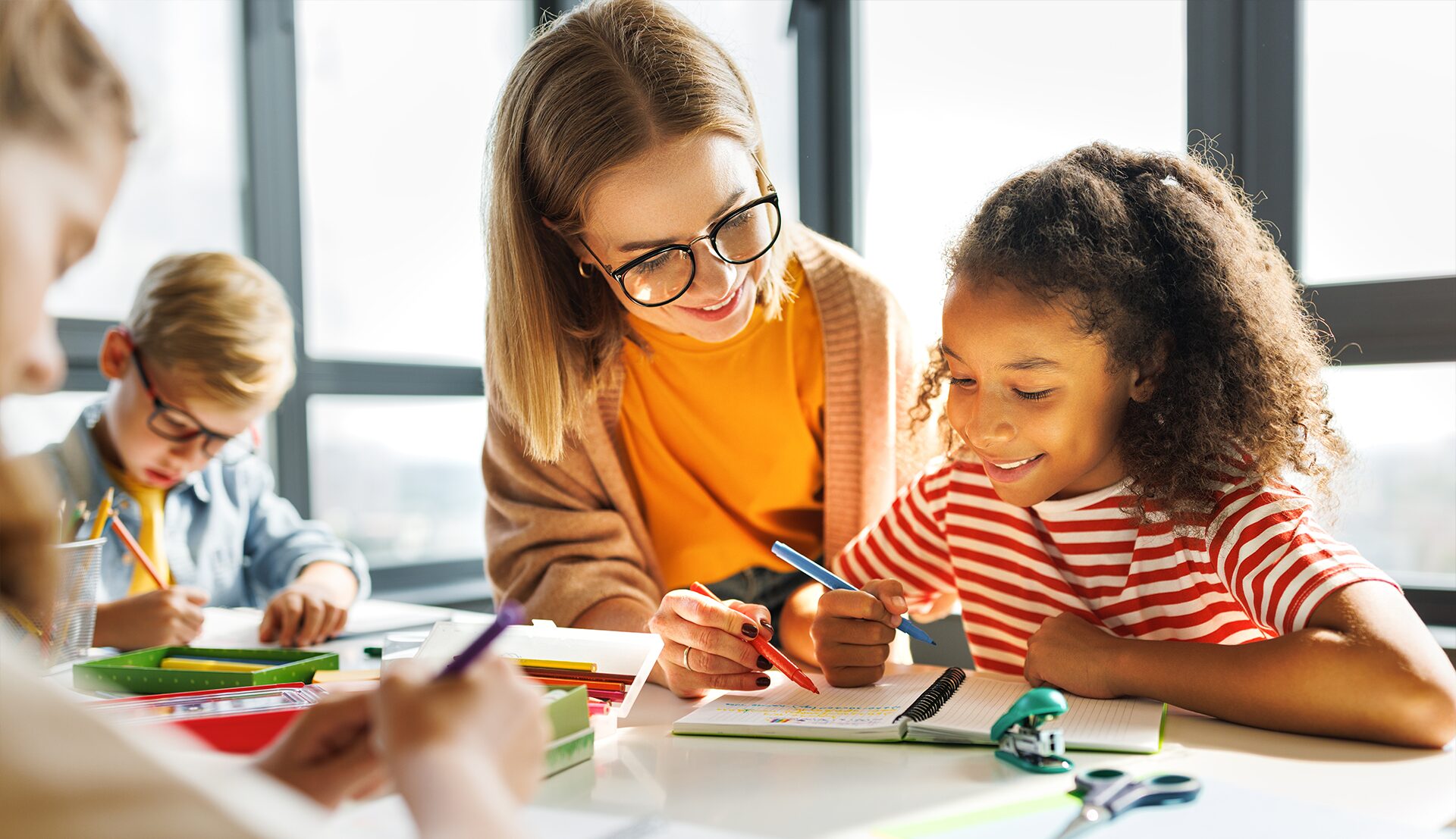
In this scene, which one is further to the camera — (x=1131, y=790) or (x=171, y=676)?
(x=171, y=676)

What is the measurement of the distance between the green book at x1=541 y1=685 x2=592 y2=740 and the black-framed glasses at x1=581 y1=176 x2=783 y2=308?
21.3 inches

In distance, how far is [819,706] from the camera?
96 cm

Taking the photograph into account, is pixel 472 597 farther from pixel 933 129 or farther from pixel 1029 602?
pixel 1029 602

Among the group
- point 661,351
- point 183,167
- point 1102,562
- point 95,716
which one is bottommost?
point 1102,562

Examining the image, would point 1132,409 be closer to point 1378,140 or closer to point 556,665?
point 556,665

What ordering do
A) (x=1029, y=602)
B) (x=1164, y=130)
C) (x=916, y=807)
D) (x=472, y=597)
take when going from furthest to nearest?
(x=472, y=597) → (x=1164, y=130) → (x=1029, y=602) → (x=916, y=807)

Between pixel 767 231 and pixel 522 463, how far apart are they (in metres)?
0.49

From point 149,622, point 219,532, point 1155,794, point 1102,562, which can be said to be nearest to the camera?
point 1155,794

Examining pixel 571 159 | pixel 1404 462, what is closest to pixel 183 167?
pixel 571 159

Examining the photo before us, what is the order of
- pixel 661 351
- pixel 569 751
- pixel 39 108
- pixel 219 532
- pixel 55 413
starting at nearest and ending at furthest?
pixel 39 108 → pixel 569 751 → pixel 661 351 → pixel 219 532 → pixel 55 413

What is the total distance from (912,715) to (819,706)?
4.3 inches

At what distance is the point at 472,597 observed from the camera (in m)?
2.88

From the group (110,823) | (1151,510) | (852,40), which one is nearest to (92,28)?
(110,823)

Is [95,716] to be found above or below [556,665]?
above
